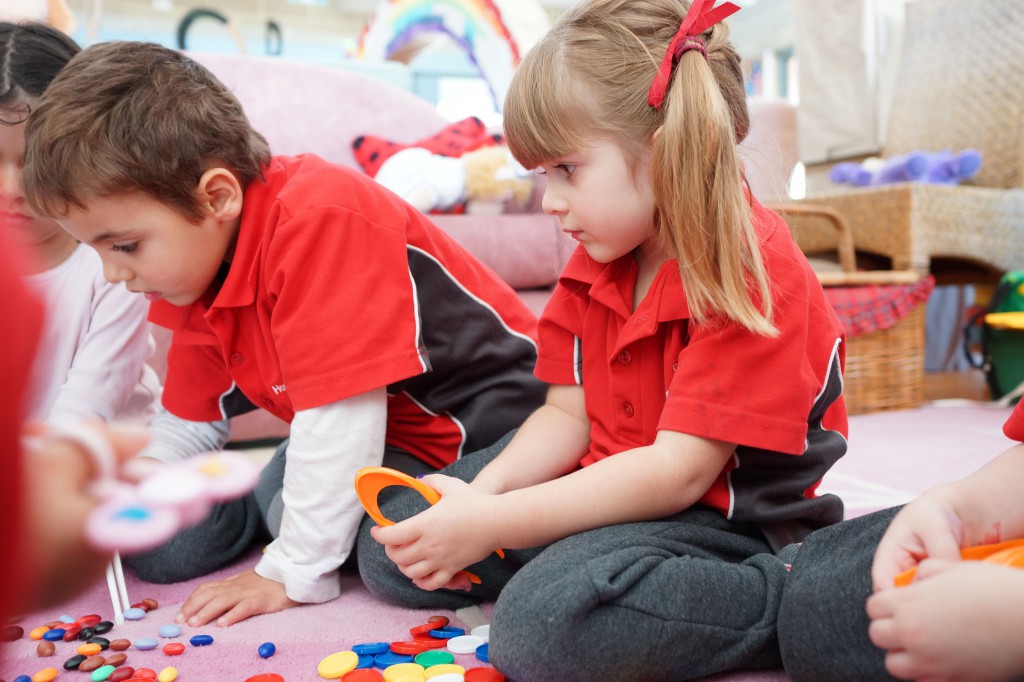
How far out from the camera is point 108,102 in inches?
27.0

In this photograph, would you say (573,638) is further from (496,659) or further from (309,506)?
(309,506)

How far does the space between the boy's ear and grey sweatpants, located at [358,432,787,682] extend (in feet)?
1.35

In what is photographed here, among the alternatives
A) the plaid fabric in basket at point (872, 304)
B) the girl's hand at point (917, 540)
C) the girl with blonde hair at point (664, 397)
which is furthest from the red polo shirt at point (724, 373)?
the plaid fabric in basket at point (872, 304)

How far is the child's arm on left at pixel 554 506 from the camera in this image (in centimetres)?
64

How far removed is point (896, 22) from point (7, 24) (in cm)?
255

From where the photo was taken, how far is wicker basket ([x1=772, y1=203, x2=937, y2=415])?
1856 mm

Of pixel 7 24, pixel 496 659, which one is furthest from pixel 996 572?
pixel 7 24

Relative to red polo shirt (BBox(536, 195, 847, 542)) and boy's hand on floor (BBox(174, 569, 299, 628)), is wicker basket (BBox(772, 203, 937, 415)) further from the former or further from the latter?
boy's hand on floor (BBox(174, 569, 299, 628))

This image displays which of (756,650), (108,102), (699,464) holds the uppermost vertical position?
(108,102)

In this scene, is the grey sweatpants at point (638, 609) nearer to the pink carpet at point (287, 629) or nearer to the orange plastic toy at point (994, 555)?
the pink carpet at point (287, 629)

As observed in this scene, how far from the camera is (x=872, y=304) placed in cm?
184

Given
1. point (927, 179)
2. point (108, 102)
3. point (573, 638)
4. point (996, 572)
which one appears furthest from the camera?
point (927, 179)

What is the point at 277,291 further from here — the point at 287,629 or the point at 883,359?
the point at 883,359

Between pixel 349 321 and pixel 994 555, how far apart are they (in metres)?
0.52
